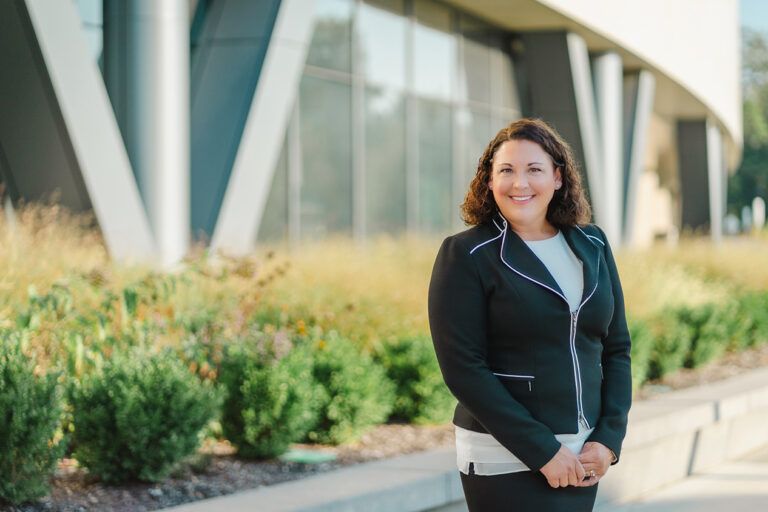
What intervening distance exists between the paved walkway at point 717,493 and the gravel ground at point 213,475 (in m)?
1.35

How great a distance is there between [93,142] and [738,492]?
6296 millimetres

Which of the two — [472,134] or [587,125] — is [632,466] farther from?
[587,125]

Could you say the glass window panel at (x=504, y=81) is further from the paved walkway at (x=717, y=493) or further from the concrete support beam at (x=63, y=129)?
the paved walkway at (x=717, y=493)

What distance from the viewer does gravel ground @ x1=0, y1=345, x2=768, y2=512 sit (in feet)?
18.3

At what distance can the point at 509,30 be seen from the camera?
2134 centimetres

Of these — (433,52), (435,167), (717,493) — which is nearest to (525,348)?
(717,493)

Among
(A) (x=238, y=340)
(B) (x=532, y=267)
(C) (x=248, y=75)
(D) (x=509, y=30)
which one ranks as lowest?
(A) (x=238, y=340)

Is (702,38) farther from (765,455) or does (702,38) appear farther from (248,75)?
(765,455)

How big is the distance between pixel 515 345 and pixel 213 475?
11.8 ft

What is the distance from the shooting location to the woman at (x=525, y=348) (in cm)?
300

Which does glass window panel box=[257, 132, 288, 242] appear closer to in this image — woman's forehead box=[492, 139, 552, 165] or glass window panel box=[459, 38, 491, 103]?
glass window panel box=[459, 38, 491, 103]

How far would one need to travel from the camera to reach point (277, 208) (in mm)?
15422

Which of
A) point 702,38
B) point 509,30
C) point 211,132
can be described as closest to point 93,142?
point 211,132

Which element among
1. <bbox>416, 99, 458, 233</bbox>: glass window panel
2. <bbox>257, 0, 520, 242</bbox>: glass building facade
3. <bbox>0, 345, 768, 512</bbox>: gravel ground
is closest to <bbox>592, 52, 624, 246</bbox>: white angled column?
<bbox>257, 0, 520, 242</bbox>: glass building facade
